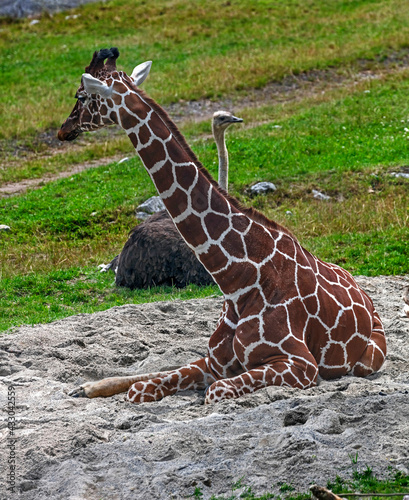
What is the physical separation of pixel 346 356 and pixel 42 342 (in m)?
3.00

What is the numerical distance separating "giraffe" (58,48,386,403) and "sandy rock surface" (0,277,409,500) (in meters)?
0.18

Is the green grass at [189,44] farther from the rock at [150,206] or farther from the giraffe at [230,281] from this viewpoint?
the giraffe at [230,281]

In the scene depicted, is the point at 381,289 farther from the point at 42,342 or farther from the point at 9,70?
the point at 9,70

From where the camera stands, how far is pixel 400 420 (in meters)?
4.52

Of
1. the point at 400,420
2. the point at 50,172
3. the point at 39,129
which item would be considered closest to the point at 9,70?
the point at 39,129

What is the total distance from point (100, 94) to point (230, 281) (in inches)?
69.0

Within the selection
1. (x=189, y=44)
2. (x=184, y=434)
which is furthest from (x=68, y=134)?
(x=189, y=44)

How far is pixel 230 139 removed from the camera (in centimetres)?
1672

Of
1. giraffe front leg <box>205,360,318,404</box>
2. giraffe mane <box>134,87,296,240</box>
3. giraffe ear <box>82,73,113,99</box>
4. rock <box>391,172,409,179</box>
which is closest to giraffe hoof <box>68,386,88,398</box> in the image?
giraffe front leg <box>205,360,318,404</box>

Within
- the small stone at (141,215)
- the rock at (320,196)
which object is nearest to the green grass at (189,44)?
the small stone at (141,215)

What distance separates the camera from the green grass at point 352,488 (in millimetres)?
3785

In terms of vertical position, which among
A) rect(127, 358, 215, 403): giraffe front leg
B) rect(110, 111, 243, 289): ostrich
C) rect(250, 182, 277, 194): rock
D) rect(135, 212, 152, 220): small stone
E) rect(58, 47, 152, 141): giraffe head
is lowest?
rect(135, 212, 152, 220): small stone

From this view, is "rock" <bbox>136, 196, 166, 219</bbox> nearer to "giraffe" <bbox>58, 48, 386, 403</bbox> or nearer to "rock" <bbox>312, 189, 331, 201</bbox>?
"rock" <bbox>312, 189, 331, 201</bbox>

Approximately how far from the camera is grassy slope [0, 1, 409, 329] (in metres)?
10.2
